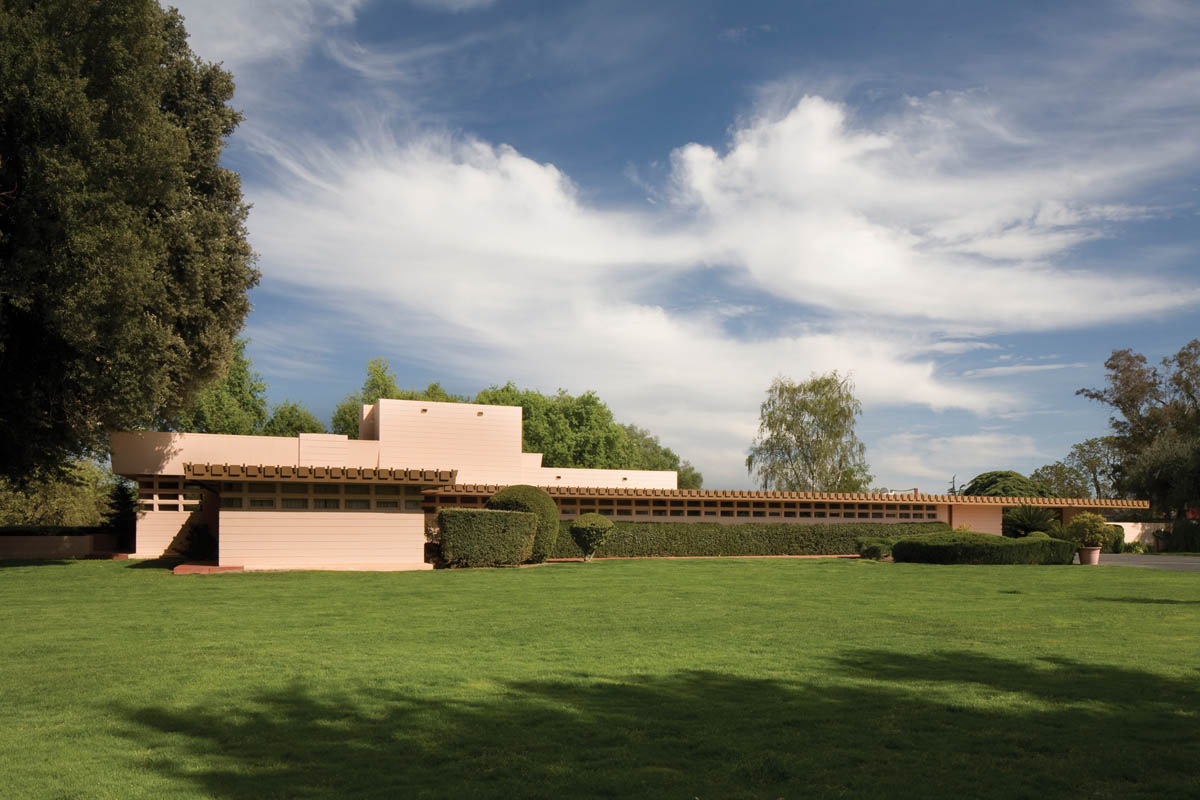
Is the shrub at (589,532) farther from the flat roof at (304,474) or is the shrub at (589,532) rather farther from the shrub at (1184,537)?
the shrub at (1184,537)

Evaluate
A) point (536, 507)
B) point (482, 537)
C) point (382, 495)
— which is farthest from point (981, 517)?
point (382, 495)

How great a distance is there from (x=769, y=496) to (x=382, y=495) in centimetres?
1631

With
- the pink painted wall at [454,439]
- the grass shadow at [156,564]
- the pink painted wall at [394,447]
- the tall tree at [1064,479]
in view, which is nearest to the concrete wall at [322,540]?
the grass shadow at [156,564]

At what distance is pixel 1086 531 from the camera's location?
99.6 ft

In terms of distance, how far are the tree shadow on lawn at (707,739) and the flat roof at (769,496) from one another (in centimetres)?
1906

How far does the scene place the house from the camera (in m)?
23.0

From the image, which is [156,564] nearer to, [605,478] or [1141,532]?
[605,478]

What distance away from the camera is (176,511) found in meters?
28.6

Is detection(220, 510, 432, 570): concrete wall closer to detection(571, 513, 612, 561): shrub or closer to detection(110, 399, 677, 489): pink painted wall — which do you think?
detection(571, 513, 612, 561): shrub

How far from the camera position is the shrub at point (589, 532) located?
2836 cm

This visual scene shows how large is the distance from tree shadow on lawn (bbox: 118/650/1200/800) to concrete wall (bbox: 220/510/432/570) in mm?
15839

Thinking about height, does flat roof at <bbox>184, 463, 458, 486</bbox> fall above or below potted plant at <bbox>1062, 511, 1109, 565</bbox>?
above

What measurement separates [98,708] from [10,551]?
2682 centimetres

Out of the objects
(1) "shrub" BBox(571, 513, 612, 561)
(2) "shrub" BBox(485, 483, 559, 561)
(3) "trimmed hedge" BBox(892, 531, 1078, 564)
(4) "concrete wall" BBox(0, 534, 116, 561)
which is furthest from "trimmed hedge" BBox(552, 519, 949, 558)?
(4) "concrete wall" BBox(0, 534, 116, 561)
